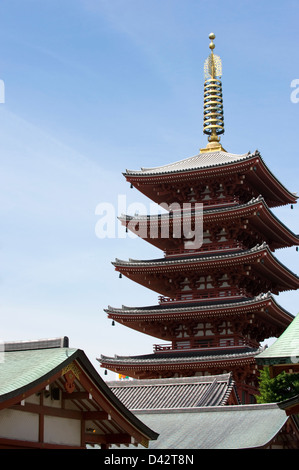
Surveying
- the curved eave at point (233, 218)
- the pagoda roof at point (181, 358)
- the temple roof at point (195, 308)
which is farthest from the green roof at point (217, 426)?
the curved eave at point (233, 218)

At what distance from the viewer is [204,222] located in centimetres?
4712

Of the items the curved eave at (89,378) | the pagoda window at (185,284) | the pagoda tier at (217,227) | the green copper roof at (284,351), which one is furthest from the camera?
the pagoda window at (185,284)

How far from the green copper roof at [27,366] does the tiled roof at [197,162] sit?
102 feet

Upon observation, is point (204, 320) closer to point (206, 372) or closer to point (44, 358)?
point (206, 372)

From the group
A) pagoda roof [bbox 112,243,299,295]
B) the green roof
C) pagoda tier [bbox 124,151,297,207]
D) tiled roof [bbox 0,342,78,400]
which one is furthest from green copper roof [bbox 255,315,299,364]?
pagoda tier [bbox 124,151,297,207]

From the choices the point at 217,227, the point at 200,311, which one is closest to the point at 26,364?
the point at 200,311

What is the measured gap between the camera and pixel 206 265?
45.8 metres

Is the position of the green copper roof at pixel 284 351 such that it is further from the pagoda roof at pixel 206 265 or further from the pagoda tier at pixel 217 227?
the pagoda tier at pixel 217 227

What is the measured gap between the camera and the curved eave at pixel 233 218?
45.5 m

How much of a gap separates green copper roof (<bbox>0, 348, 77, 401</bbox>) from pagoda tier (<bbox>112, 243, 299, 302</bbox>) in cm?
2797

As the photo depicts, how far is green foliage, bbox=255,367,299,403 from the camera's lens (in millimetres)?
41781

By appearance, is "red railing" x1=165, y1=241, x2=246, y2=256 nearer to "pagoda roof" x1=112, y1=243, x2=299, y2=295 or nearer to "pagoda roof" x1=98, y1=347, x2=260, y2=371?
"pagoda roof" x1=112, y1=243, x2=299, y2=295

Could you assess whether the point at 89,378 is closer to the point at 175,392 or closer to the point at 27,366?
the point at 27,366

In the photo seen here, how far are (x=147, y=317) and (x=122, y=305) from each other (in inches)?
90.3
